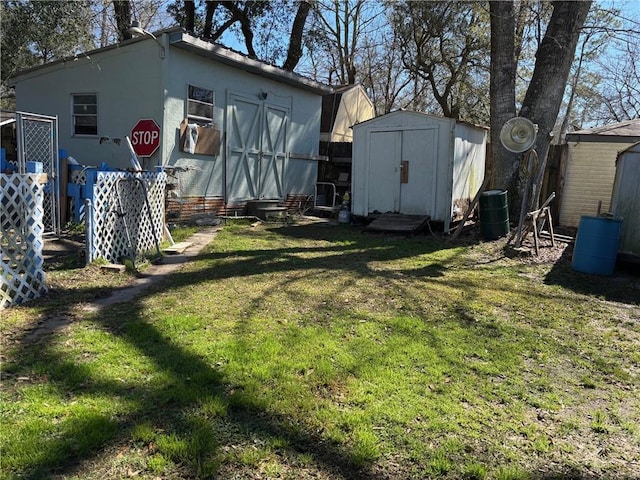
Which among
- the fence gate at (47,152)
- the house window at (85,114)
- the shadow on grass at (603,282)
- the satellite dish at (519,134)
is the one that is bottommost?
the shadow on grass at (603,282)

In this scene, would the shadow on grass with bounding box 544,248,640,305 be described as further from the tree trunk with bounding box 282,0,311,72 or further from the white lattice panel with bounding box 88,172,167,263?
the tree trunk with bounding box 282,0,311,72

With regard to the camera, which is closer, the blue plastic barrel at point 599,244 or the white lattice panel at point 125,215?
the white lattice panel at point 125,215

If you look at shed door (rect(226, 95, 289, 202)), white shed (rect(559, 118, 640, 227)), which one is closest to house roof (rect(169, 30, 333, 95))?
shed door (rect(226, 95, 289, 202))

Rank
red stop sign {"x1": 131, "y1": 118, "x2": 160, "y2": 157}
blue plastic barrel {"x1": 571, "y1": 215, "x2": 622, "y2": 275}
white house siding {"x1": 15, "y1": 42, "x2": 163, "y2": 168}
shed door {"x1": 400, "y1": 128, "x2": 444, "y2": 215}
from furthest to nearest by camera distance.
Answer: shed door {"x1": 400, "y1": 128, "x2": 444, "y2": 215}
white house siding {"x1": 15, "y1": 42, "x2": 163, "y2": 168}
red stop sign {"x1": 131, "y1": 118, "x2": 160, "y2": 157}
blue plastic barrel {"x1": 571, "y1": 215, "x2": 622, "y2": 275}

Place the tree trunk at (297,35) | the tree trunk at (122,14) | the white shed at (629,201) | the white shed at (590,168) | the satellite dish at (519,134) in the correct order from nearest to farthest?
1. the white shed at (629,201)
2. the satellite dish at (519,134)
3. the white shed at (590,168)
4. the tree trunk at (122,14)
5. the tree trunk at (297,35)

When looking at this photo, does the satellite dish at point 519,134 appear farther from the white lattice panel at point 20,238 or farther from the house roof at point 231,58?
the white lattice panel at point 20,238

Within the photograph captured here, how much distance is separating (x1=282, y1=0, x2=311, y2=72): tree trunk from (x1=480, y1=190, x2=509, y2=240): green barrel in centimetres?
972

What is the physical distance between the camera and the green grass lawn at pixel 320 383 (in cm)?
227

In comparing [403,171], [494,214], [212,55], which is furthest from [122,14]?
[494,214]

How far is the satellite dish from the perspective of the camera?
7.29 m

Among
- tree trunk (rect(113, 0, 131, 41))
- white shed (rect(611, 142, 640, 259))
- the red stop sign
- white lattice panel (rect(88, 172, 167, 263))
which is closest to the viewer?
white lattice panel (rect(88, 172, 167, 263))

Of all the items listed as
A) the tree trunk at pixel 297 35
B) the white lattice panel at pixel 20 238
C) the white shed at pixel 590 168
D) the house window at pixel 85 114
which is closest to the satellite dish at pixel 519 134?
the white shed at pixel 590 168

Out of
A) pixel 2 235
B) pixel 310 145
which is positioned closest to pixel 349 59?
pixel 310 145

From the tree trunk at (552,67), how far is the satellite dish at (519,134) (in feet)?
4.75
